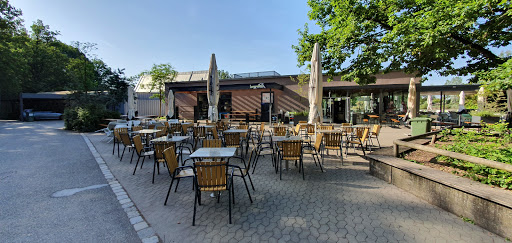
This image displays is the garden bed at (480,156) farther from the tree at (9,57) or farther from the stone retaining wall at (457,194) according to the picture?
the tree at (9,57)

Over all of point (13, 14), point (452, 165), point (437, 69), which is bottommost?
point (452, 165)

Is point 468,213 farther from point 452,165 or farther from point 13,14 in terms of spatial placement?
point 13,14

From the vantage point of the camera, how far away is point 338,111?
17.8 meters

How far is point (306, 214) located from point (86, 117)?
46.3 ft

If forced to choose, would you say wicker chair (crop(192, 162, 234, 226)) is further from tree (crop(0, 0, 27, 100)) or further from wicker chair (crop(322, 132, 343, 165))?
tree (crop(0, 0, 27, 100))

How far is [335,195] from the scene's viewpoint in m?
3.73

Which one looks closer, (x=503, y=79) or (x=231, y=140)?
(x=503, y=79)

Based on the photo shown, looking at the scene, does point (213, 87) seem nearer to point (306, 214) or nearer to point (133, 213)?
point (133, 213)

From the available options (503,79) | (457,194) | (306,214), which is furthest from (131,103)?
(503,79)

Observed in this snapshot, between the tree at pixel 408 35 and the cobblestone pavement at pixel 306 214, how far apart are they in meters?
4.06

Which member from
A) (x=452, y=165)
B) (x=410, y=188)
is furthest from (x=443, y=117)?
(x=410, y=188)

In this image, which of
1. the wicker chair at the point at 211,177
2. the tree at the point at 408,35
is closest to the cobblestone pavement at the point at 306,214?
the wicker chair at the point at 211,177

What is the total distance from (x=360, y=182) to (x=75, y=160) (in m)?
7.37

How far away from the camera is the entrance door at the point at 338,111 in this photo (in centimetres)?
1759
